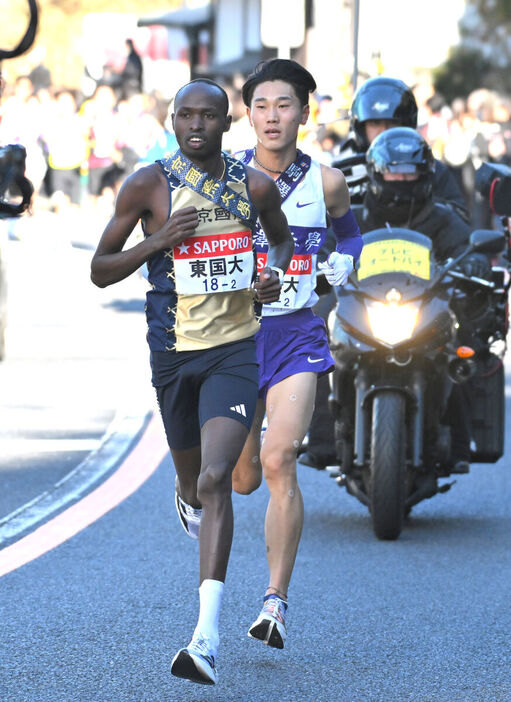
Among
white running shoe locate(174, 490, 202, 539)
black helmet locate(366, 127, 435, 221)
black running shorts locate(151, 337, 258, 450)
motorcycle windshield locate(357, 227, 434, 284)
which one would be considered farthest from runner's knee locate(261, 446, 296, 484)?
black helmet locate(366, 127, 435, 221)

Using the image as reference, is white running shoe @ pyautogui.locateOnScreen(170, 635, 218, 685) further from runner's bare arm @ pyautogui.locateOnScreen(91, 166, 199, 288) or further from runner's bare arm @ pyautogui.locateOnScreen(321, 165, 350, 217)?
runner's bare arm @ pyautogui.locateOnScreen(321, 165, 350, 217)

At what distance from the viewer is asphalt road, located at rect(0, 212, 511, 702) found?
→ 5.79 metres

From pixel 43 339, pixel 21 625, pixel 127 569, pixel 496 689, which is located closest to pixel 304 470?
pixel 127 569

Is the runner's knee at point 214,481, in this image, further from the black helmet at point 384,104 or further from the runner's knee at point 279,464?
the black helmet at point 384,104

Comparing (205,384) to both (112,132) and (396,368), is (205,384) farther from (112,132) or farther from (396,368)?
(112,132)

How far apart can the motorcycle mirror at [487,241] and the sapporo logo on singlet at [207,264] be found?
2507mm

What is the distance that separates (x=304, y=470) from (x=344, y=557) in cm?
281

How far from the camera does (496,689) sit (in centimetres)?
573

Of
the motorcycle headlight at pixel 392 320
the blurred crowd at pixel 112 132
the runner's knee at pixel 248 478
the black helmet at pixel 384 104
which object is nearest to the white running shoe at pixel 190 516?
the runner's knee at pixel 248 478

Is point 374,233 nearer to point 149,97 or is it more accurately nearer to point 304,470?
point 304,470

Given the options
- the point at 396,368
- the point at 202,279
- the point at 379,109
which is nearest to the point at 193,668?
the point at 202,279

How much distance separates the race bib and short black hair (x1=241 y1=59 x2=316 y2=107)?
665 millimetres

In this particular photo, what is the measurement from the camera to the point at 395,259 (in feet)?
28.2

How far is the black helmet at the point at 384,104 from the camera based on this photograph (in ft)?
32.9
